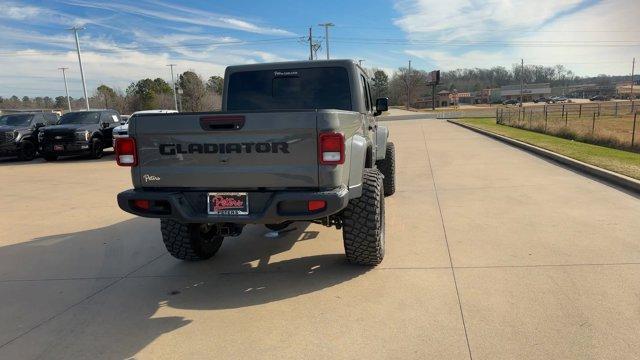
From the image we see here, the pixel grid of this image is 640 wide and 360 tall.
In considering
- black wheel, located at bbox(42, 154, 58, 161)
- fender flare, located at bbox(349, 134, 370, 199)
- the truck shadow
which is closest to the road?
the truck shadow

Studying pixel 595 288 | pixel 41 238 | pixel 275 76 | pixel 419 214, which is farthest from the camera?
pixel 419 214

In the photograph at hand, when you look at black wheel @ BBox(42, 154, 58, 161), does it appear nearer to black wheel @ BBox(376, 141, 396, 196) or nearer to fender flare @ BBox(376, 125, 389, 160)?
black wheel @ BBox(376, 141, 396, 196)

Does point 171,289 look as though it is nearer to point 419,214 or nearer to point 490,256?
point 490,256

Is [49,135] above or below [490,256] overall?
above

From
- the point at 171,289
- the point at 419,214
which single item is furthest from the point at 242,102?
the point at 419,214

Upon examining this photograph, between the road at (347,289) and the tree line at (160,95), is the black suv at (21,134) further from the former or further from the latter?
the tree line at (160,95)

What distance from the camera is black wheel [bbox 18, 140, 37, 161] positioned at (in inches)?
638

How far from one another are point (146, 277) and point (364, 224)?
7.75 feet

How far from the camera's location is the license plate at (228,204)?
12.2 ft

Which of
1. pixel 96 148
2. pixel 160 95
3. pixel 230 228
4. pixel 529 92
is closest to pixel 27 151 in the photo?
pixel 96 148

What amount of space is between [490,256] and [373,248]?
54.2 inches

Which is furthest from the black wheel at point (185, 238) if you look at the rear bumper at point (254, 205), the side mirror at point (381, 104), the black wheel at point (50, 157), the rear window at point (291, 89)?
the black wheel at point (50, 157)

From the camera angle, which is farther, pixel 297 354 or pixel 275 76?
pixel 275 76

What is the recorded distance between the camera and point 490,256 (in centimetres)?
466
